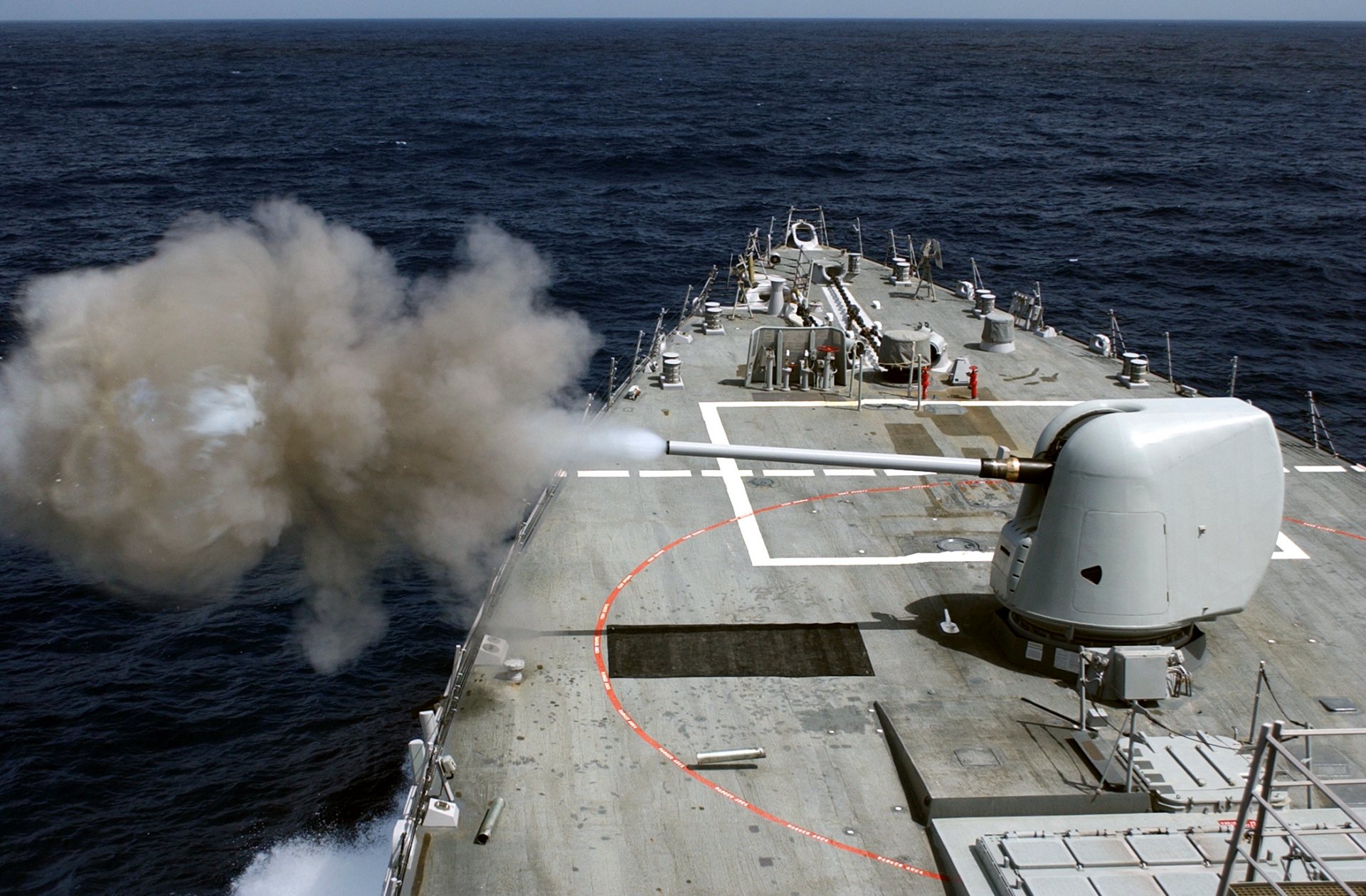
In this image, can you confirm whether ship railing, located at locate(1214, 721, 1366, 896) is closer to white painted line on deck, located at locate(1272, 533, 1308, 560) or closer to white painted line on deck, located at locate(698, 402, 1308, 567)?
white painted line on deck, located at locate(698, 402, 1308, 567)

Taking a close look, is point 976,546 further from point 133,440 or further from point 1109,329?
point 1109,329

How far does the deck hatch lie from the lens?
48.0 feet

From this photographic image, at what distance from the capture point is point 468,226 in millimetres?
58594

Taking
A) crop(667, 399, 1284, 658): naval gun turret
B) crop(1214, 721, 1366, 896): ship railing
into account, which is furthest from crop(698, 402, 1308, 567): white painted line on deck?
crop(1214, 721, 1366, 896): ship railing

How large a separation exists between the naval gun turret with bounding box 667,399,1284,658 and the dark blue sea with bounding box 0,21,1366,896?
34.2ft

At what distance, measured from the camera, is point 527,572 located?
17.2 meters

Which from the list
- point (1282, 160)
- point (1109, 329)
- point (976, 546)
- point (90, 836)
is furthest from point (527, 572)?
point (1282, 160)

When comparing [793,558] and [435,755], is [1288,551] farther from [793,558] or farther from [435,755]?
[435,755]

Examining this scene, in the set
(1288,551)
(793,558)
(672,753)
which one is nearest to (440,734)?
(672,753)

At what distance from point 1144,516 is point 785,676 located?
14.9 ft

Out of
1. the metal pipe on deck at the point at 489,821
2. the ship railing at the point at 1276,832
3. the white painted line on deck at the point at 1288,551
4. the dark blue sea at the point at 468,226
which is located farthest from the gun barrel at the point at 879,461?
the dark blue sea at the point at 468,226

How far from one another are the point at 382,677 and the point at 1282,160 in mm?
88842

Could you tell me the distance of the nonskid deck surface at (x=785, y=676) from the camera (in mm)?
11586

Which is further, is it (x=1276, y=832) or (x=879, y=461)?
(x=879, y=461)
